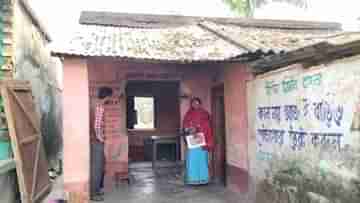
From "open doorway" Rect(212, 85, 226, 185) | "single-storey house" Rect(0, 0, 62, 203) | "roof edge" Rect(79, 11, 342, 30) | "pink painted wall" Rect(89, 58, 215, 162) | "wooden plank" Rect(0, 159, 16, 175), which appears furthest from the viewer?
"roof edge" Rect(79, 11, 342, 30)

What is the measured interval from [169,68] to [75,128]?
11.3 ft

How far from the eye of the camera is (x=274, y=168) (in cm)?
630

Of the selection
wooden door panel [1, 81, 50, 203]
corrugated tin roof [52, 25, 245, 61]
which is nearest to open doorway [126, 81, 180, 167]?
corrugated tin roof [52, 25, 245, 61]

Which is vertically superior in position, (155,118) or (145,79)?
(145,79)

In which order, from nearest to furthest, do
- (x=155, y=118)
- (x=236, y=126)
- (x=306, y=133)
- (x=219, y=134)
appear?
(x=306, y=133) < (x=236, y=126) < (x=219, y=134) < (x=155, y=118)

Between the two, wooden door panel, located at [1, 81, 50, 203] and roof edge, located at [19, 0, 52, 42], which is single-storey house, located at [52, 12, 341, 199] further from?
roof edge, located at [19, 0, 52, 42]

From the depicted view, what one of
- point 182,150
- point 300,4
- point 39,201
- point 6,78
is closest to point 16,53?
point 6,78

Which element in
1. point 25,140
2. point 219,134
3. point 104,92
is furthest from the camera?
point 219,134

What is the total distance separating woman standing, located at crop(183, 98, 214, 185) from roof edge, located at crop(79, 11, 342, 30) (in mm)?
2696

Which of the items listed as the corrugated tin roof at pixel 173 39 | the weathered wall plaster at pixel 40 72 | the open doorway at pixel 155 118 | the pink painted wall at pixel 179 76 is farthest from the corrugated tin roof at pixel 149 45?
the open doorway at pixel 155 118

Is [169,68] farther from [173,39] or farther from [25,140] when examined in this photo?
[25,140]

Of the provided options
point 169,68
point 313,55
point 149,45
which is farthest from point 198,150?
point 313,55

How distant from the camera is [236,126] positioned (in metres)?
7.89

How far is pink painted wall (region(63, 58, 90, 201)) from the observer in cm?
695
